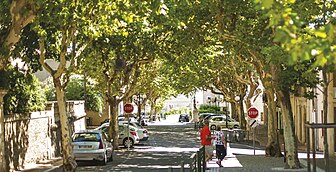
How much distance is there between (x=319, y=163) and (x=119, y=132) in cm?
1719

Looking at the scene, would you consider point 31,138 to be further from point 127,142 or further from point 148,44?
point 127,142

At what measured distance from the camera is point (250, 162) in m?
25.0

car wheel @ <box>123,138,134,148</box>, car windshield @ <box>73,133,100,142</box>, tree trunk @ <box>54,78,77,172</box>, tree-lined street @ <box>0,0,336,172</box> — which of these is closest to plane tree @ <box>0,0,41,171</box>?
tree-lined street @ <box>0,0,336,172</box>

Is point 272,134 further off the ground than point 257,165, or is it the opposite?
point 272,134

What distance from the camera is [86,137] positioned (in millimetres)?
26141

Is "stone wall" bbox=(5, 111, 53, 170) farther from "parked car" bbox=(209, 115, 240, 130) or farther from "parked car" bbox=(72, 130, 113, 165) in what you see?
"parked car" bbox=(209, 115, 240, 130)

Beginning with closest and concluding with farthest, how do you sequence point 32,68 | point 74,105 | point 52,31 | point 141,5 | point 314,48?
point 314,48 < point 141,5 < point 52,31 < point 32,68 < point 74,105

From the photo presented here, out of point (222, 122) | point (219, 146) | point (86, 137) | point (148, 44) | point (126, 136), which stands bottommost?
point (126, 136)

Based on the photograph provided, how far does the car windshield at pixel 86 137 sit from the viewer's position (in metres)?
25.9

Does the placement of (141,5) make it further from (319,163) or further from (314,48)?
(319,163)

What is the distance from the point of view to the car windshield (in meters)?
25.9

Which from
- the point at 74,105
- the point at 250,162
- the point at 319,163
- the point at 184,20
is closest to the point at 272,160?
the point at 250,162

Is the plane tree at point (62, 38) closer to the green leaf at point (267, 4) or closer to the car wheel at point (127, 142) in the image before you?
the green leaf at point (267, 4)

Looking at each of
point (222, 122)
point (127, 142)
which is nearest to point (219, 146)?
point (127, 142)
